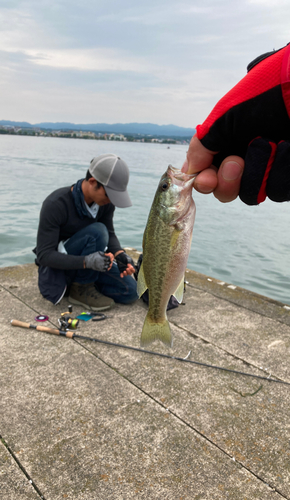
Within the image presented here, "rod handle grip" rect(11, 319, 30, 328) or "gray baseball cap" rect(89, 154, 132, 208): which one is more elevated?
"gray baseball cap" rect(89, 154, 132, 208)

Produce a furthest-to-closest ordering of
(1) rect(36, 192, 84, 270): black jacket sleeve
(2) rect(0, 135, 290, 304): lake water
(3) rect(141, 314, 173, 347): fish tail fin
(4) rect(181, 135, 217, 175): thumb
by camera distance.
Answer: (2) rect(0, 135, 290, 304): lake water
(1) rect(36, 192, 84, 270): black jacket sleeve
(3) rect(141, 314, 173, 347): fish tail fin
(4) rect(181, 135, 217, 175): thumb

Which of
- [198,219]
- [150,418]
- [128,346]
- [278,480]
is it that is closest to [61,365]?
[128,346]

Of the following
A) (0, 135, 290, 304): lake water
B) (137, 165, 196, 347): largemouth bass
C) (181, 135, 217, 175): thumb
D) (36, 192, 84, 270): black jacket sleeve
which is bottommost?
(0, 135, 290, 304): lake water

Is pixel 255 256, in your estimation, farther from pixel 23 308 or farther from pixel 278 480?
pixel 278 480

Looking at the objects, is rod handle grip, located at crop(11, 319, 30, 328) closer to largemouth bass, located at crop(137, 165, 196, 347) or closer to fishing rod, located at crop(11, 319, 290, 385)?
fishing rod, located at crop(11, 319, 290, 385)

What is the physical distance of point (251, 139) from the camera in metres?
1.57

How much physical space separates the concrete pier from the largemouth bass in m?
1.41

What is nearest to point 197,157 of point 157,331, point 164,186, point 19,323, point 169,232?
point 164,186

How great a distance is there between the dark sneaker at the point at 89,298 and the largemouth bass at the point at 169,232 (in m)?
3.06

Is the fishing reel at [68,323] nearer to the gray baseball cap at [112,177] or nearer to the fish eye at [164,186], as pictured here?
the gray baseball cap at [112,177]

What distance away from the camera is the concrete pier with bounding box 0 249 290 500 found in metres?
2.35

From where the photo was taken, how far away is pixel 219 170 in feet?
5.41

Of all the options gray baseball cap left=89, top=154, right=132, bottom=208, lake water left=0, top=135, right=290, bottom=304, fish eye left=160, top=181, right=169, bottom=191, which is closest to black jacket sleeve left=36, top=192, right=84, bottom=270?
gray baseball cap left=89, top=154, right=132, bottom=208

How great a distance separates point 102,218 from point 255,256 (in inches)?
347
